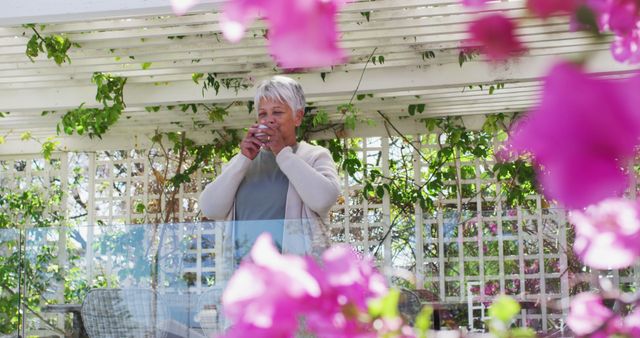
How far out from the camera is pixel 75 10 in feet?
15.3

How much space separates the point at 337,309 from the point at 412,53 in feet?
17.8

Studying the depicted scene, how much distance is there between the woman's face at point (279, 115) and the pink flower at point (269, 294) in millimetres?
2531

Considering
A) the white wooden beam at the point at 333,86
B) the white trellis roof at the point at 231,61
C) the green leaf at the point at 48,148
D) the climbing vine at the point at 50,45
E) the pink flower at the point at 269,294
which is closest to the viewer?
the pink flower at the point at 269,294

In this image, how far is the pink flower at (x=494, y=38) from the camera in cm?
35

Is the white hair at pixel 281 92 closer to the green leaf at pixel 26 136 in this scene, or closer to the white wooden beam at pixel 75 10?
the white wooden beam at pixel 75 10

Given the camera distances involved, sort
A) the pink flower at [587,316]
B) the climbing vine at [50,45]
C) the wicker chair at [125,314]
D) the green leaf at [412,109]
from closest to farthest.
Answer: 1. the pink flower at [587,316]
2. the wicker chair at [125,314]
3. the climbing vine at [50,45]
4. the green leaf at [412,109]

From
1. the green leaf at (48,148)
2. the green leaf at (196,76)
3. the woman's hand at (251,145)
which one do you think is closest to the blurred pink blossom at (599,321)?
the woman's hand at (251,145)

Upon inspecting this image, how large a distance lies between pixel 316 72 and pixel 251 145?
3.19m

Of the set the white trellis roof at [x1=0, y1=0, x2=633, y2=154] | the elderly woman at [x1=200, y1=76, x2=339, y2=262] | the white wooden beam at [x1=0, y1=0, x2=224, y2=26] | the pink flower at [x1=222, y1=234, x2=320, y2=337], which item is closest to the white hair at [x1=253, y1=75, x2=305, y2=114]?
the elderly woman at [x1=200, y1=76, x2=339, y2=262]

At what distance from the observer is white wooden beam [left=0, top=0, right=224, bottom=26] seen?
449 centimetres

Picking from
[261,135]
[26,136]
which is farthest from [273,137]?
[26,136]

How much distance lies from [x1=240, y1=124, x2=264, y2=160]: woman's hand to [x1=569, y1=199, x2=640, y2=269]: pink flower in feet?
8.05

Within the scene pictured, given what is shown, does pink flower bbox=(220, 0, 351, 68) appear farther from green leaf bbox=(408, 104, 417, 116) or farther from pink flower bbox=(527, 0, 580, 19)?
green leaf bbox=(408, 104, 417, 116)

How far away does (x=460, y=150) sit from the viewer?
7.76m
